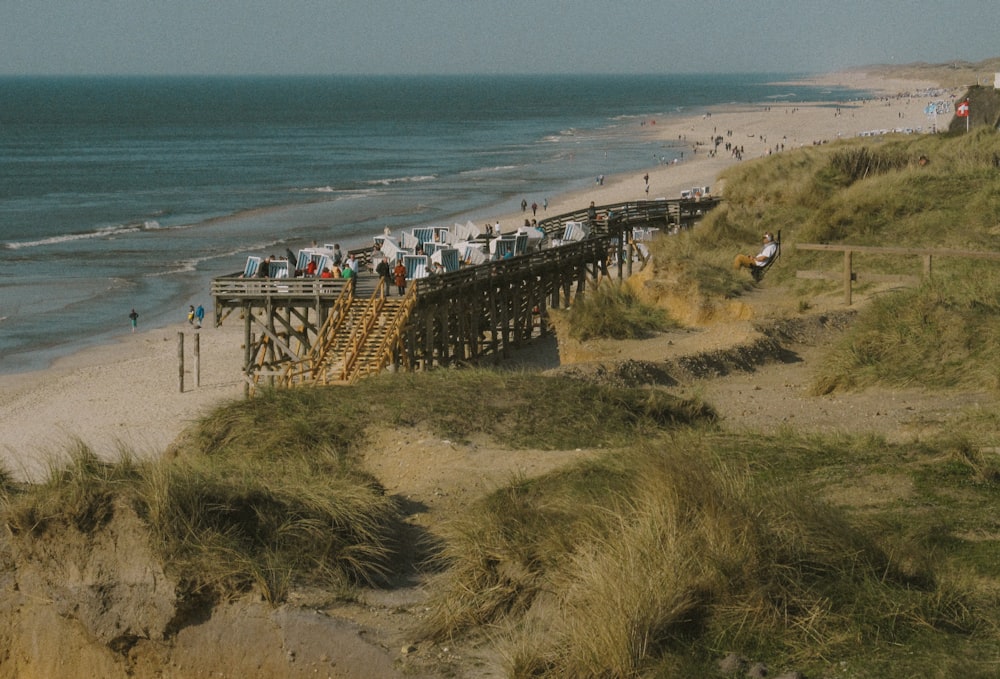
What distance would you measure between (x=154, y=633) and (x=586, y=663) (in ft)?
9.18

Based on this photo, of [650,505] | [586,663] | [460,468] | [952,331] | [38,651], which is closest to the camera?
[586,663]

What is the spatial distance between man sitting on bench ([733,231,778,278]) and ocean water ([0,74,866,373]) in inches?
708

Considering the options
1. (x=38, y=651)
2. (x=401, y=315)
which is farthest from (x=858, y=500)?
(x=401, y=315)

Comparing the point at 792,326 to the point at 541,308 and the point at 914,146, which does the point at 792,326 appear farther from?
the point at 914,146

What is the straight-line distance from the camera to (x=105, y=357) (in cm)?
3403

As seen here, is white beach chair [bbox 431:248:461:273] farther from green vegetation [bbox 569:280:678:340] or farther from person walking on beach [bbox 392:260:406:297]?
green vegetation [bbox 569:280:678:340]

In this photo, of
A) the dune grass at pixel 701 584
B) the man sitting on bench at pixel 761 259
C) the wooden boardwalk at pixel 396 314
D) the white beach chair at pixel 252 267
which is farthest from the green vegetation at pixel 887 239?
the white beach chair at pixel 252 267

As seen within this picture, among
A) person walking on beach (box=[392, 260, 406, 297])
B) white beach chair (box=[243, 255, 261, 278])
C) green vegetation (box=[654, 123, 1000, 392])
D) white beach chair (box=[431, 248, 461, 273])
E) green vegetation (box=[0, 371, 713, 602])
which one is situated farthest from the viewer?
white beach chair (box=[243, 255, 261, 278])

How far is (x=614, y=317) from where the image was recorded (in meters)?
23.1

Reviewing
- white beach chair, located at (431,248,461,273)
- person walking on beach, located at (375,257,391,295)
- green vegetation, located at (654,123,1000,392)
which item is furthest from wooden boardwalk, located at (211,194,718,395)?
green vegetation, located at (654,123,1000,392)

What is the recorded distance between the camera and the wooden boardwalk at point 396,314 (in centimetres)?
2339

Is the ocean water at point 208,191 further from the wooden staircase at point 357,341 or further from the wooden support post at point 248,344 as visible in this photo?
the wooden staircase at point 357,341

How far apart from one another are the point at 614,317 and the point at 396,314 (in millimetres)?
4140

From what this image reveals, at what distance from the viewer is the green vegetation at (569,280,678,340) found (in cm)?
2275
